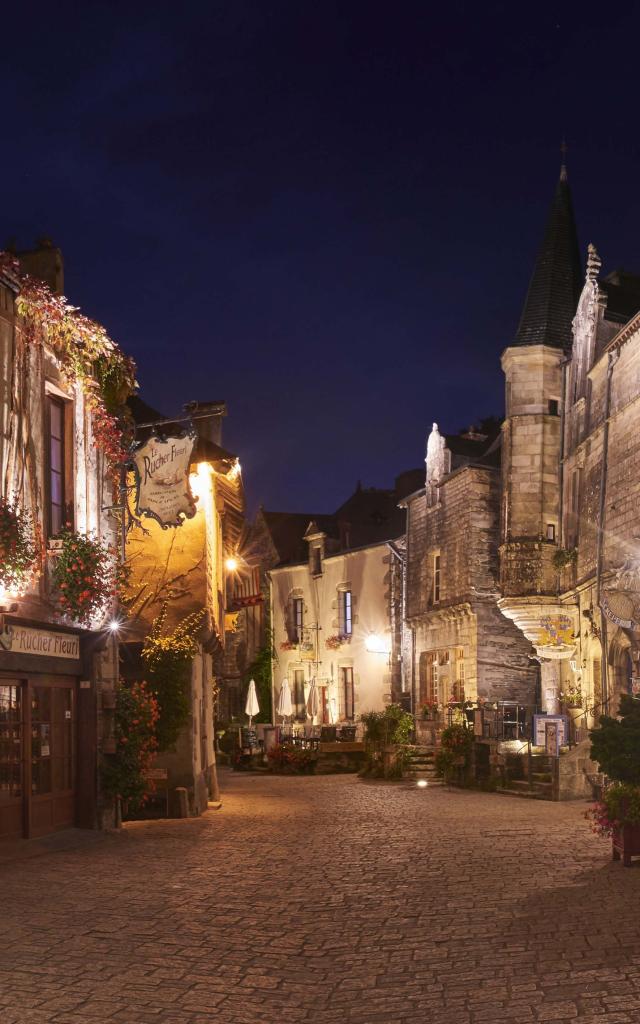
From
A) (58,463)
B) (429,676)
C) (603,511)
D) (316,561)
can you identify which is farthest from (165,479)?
(316,561)

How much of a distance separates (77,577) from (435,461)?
878 inches

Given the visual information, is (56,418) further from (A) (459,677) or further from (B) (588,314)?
(A) (459,677)

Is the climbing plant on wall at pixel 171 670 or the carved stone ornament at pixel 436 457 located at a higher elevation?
the carved stone ornament at pixel 436 457

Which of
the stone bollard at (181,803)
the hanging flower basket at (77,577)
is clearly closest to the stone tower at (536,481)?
the stone bollard at (181,803)

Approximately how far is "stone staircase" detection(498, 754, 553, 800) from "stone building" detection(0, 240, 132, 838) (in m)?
8.85

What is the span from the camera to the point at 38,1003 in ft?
19.6

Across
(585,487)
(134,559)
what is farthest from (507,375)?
(134,559)

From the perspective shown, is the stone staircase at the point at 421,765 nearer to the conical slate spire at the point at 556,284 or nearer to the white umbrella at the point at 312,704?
the conical slate spire at the point at 556,284

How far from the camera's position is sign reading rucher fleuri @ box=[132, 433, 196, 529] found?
14.0 m

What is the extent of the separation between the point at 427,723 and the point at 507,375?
32.2ft

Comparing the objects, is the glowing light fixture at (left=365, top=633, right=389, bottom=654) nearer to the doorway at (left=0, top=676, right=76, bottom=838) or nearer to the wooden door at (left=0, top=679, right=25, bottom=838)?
the doorway at (left=0, top=676, right=76, bottom=838)

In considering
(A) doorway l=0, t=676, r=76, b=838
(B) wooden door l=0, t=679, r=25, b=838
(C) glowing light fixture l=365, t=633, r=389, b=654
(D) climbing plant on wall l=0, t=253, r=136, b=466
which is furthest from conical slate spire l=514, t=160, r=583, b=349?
(B) wooden door l=0, t=679, r=25, b=838

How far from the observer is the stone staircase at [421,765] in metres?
25.0

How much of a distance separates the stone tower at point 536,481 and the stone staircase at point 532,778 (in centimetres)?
414
